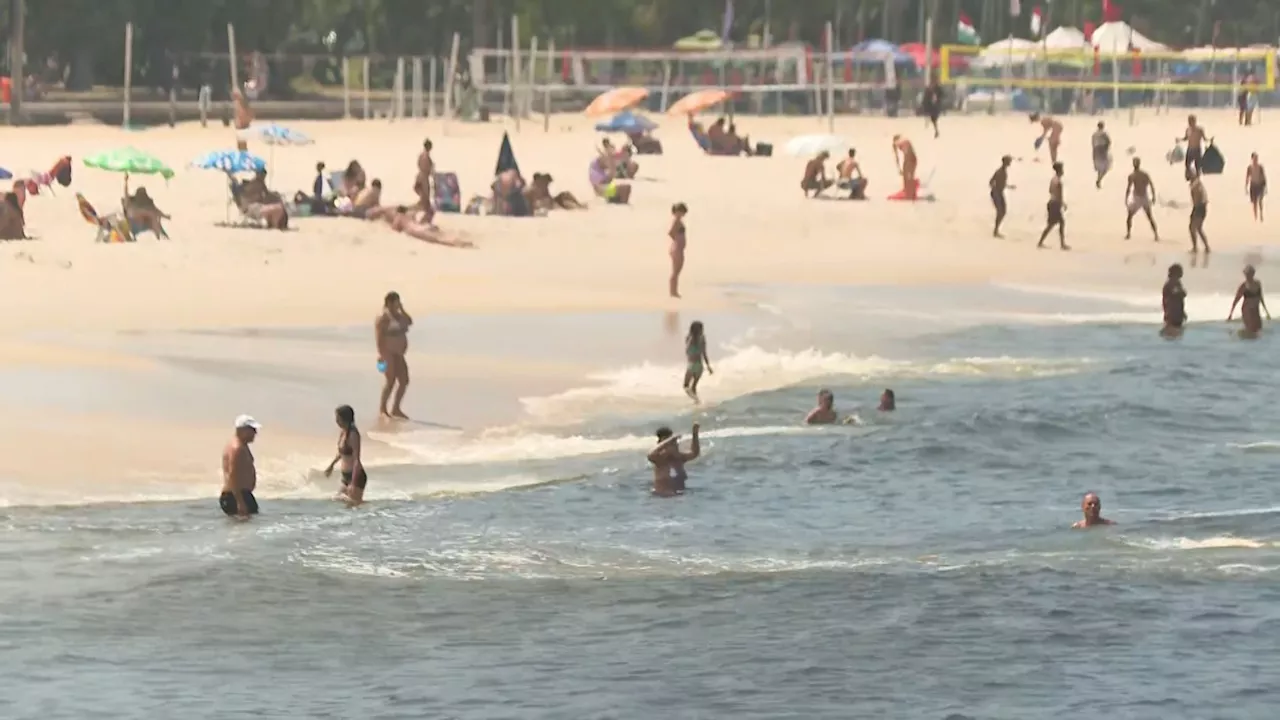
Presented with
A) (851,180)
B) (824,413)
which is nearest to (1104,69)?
(851,180)

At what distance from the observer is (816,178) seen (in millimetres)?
43875

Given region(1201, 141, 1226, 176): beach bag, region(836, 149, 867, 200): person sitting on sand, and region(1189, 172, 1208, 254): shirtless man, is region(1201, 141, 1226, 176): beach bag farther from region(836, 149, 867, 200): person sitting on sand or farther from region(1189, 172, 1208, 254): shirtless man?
region(1189, 172, 1208, 254): shirtless man

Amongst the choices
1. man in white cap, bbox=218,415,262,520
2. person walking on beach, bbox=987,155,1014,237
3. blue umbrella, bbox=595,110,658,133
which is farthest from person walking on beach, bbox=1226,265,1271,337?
blue umbrella, bbox=595,110,658,133

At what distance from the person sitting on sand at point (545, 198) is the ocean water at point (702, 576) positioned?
48.0 feet

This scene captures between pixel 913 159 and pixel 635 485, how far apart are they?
25151 millimetres

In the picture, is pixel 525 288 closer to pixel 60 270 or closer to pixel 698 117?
pixel 60 270

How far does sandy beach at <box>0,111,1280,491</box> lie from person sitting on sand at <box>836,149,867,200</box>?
0.57 m

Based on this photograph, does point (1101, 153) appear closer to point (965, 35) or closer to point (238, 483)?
point (238, 483)

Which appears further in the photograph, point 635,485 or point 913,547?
point 635,485

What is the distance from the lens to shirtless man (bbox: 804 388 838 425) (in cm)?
2230

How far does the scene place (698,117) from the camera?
62781mm

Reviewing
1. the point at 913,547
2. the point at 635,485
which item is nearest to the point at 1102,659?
the point at 913,547

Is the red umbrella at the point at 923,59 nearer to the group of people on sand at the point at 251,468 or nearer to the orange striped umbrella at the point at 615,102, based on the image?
the orange striped umbrella at the point at 615,102

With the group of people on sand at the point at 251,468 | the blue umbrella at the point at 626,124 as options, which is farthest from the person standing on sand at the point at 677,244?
Answer: the blue umbrella at the point at 626,124
